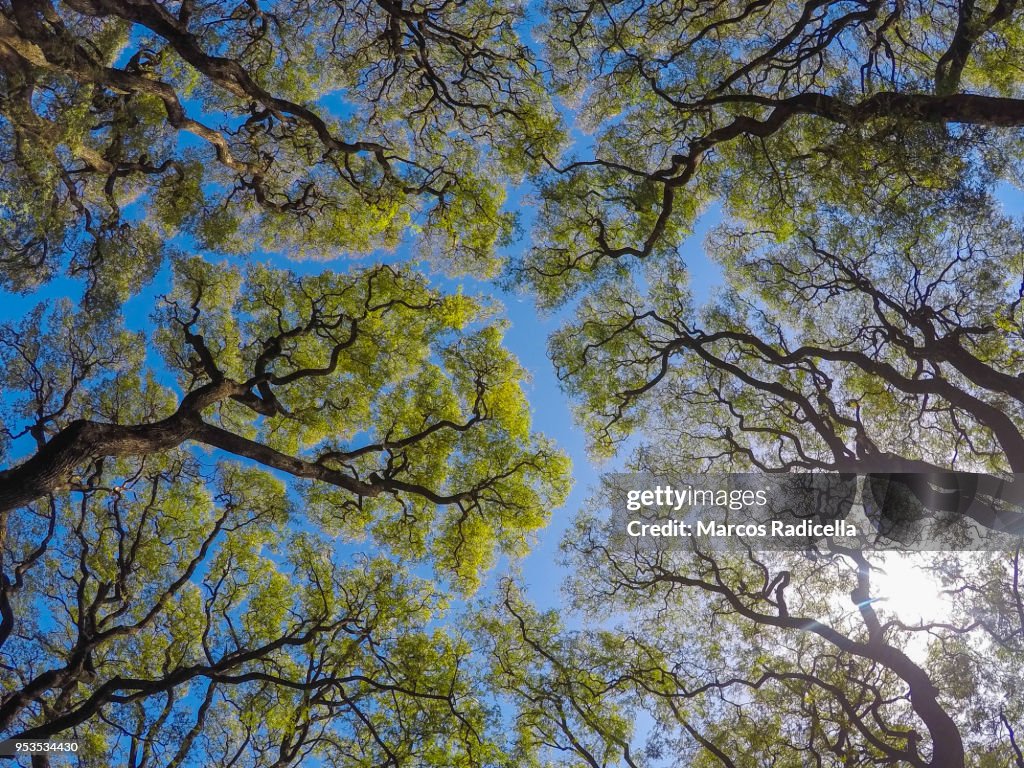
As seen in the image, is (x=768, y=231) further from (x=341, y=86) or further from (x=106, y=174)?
(x=106, y=174)

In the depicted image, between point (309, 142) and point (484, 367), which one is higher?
point (309, 142)

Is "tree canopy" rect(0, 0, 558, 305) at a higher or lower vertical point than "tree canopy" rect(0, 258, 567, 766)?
higher

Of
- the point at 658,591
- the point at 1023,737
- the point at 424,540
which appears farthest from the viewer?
the point at 424,540

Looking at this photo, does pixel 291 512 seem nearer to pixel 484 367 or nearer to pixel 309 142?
pixel 484 367

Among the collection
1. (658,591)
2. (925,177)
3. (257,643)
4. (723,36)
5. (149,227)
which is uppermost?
(723,36)

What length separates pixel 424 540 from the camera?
1348 centimetres

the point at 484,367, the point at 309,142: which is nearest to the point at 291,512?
the point at 484,367

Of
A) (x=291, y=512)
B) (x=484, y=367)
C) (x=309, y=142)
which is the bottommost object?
(x=291, y=512)

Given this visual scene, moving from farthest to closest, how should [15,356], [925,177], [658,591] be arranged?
[658,591]
[15,356]
[925,177]

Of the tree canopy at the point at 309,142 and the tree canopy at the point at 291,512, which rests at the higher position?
the tree canopy at the point at 309,142

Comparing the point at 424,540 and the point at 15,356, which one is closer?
the point at 15,356

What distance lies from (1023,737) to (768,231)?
391 inches

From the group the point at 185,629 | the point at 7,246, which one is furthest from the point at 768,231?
the point at 185,629

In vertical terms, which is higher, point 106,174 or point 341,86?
point 341,86
